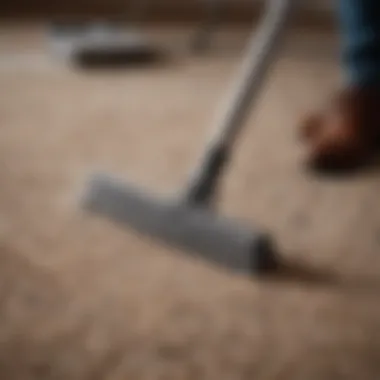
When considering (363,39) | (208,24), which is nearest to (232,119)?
(363,39)

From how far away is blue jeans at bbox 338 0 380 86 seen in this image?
4.72 ft

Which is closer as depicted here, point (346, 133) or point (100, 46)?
point (346, 133)

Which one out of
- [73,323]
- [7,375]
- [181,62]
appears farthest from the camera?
[181,62]

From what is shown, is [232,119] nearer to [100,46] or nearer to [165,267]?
[165,267]

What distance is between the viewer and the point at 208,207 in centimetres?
110

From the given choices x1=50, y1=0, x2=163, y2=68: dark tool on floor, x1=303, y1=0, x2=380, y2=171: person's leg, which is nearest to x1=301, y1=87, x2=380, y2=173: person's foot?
x1=303, y1=0, x2=380, y2=171: person's leg

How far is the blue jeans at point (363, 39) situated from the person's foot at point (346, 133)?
0.04m

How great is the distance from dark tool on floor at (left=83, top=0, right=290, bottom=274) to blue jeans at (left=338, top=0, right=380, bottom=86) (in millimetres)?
322

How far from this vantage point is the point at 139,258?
1.04m

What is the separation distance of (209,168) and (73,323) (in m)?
0.31

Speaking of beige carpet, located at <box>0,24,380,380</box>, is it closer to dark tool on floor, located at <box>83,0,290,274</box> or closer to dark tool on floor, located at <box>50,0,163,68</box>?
dark tool on floor, located at <box>83,0,290,274</box>

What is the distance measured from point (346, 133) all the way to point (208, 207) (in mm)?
→ 363

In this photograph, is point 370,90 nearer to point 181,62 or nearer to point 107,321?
point 107,321

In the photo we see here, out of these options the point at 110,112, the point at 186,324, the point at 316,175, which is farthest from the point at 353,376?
the point at 110,112
